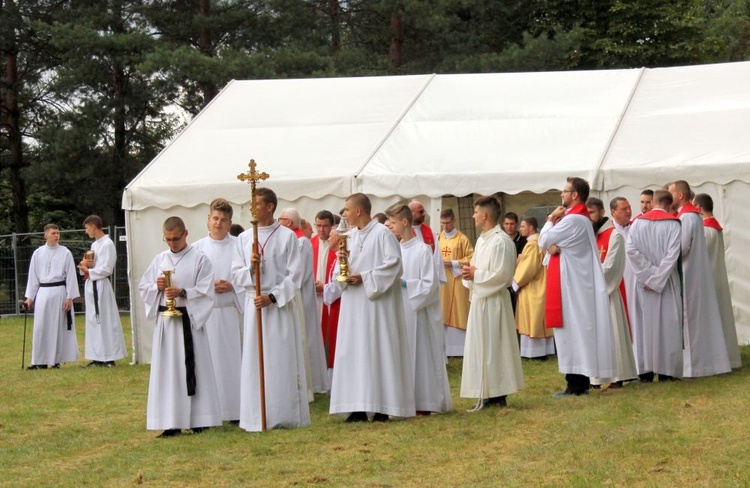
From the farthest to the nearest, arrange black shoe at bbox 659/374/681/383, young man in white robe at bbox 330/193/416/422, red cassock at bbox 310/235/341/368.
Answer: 1. red cassock at bbox 310/235/341/368
2. black shoe at bbox 659/374/681/383
3. young man in white robe at bbox 330/193/416/422

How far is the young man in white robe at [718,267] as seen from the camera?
13008mm

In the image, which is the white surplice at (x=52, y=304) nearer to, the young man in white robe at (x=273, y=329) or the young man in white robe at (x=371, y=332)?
the young man in white robe at (x=273, y=329)

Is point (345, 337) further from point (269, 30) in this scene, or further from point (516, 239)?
point (269, 30)

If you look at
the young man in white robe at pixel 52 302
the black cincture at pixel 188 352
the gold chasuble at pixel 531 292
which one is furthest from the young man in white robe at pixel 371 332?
the young man in white robe at pixel 52 302

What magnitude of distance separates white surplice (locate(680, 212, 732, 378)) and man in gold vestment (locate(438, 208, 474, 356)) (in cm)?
365

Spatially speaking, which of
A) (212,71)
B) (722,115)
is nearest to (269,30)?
(212,71)

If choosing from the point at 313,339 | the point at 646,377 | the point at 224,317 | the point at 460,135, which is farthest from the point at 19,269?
the point at 646,377

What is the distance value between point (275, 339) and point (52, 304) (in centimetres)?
827

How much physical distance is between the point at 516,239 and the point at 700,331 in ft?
13.7

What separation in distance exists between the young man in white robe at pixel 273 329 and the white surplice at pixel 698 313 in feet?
14.6

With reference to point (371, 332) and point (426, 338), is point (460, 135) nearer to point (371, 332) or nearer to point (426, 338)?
point (426, 338)

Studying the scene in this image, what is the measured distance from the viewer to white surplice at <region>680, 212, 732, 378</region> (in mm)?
12500

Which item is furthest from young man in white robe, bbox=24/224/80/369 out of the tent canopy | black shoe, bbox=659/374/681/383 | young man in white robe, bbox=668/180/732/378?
young man in white robe, bbox=668/180/732/378

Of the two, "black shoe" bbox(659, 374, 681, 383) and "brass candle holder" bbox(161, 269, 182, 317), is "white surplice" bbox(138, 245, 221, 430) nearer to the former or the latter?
"brass candle holder" bbox(161, 269, 182, 317)
